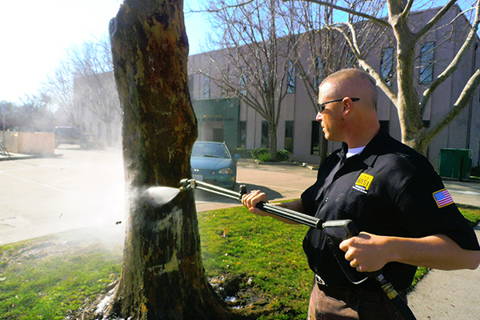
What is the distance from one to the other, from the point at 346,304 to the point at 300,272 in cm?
223

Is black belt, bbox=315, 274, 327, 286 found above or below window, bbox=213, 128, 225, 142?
below

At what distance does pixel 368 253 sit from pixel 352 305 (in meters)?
0.55

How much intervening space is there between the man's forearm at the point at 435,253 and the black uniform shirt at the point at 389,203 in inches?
1.2

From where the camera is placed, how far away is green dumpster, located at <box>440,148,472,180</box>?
45.3 ft

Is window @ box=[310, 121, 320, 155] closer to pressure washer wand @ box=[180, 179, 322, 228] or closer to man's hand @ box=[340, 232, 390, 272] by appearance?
pressure washer wand @ box=[180, 179, 322, 228]

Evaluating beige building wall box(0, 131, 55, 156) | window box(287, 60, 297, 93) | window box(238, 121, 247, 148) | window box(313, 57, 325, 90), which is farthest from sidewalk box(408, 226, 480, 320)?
beige building wall box(0, 131, 55, 156)

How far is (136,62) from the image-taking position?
257cm

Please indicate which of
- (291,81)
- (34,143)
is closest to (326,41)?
(291,81)

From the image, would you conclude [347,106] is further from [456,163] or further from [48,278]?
[456,163]

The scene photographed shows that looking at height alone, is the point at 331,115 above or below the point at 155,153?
above

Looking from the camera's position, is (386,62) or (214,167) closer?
(214,167)

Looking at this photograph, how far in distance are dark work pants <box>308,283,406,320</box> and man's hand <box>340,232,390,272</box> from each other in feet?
1.48

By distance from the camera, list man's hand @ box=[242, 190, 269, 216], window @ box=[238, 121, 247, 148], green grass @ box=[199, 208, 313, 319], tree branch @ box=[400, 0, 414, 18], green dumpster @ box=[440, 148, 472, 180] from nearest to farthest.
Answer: man's hand @ box=[242, 190, 269, 216]
green grass @ box=[199, 208, 313, 319]
tree branch @ box=[400, 0, 414, 18]
green dumpster @ box=[440, 148, 472, 180]
window @ box=[238, 121, 247, 148]

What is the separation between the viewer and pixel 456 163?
14.0m
